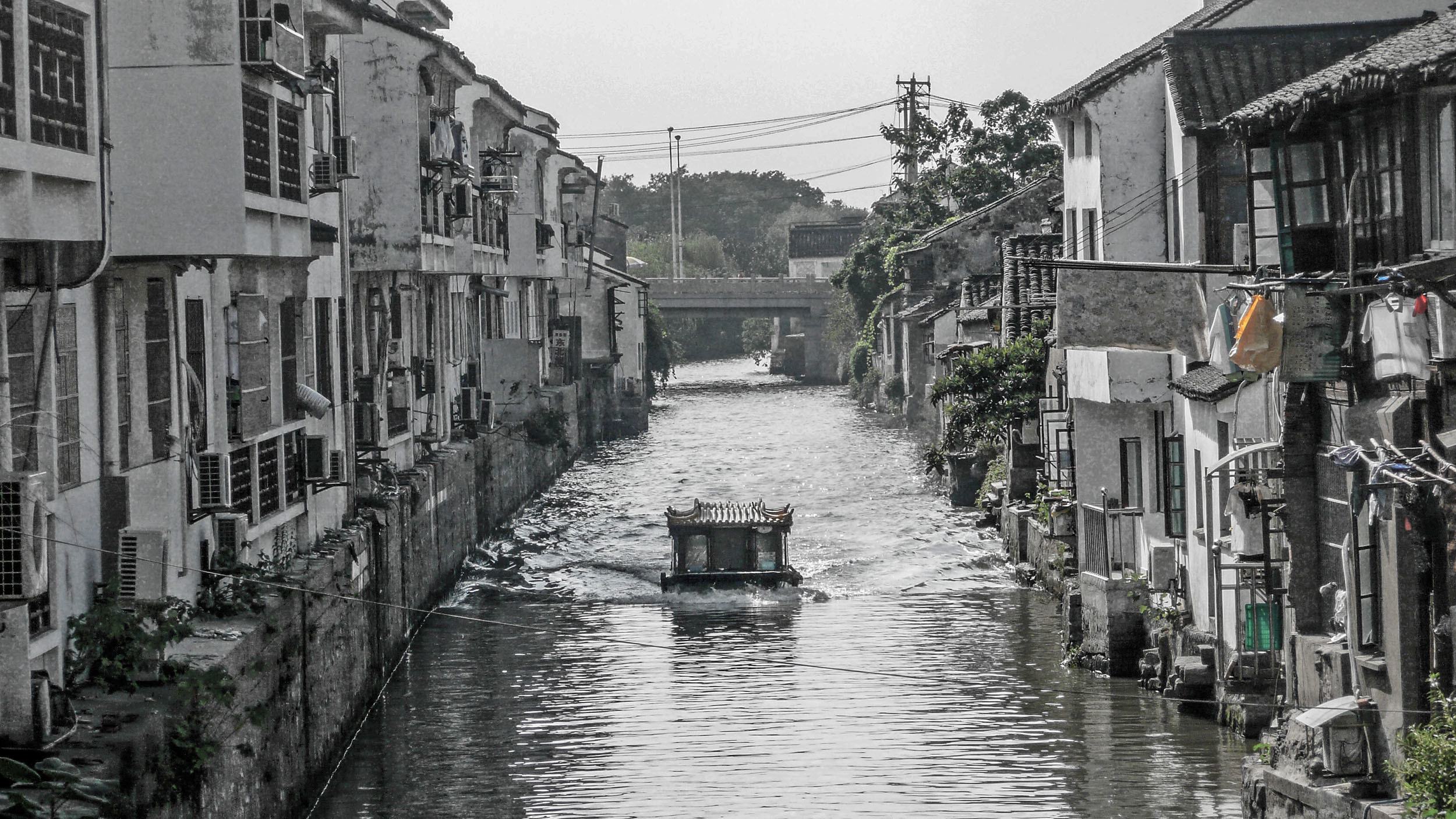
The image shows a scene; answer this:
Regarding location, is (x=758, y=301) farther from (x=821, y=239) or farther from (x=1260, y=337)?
(x=1260, y=337)

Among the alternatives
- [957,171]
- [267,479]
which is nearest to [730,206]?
[957,171]

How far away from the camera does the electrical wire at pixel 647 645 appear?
14555mm

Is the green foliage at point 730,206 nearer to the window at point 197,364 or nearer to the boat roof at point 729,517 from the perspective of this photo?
the boat roof at point 729,517

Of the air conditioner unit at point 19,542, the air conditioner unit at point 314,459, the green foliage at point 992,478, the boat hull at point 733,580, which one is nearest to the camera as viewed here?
the air conditioner unit at point 19,542

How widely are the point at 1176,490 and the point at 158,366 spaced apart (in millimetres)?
12981

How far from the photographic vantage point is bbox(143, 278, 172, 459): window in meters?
16.0

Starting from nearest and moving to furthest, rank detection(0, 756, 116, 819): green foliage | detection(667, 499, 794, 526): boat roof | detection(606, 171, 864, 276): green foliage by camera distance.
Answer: detection(0, 756, 116, 819): green foliage < detection(667, 499, 794, 526): boat roof < detection(606, 171, 864, 276): green foliage

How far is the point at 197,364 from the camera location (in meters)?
17.6

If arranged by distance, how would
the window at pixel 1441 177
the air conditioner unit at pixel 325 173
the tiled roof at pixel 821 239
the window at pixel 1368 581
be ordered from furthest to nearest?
the tiled roof at pixel 821 239 < the air conditioner unit at pixel 325 173 < the window at pixel 1368 581 < the window at pixel 1441 177

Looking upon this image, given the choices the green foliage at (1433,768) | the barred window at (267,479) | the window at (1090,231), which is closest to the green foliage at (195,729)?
the barred window at (267,479)

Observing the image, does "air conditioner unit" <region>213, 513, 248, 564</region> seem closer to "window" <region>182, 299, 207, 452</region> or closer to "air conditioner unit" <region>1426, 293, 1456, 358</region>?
"window" <region>182, 299, 207, 452</region>

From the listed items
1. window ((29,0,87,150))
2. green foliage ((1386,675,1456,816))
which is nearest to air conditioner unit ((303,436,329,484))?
window ((29,0,87,150))

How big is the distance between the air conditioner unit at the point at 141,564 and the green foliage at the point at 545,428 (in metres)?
30.3

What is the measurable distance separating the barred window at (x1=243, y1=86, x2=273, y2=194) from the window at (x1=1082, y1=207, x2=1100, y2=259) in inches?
548
